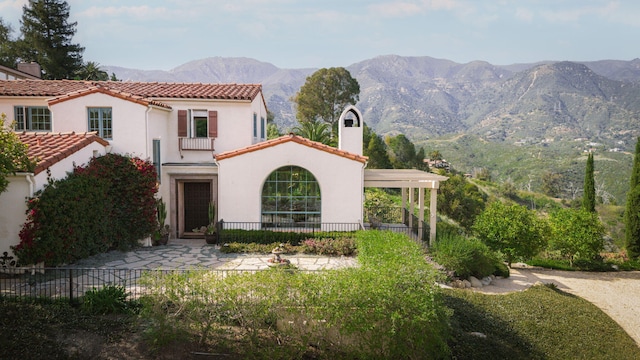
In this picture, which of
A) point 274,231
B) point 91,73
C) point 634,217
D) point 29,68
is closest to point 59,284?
point 274,231

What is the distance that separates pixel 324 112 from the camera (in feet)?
192

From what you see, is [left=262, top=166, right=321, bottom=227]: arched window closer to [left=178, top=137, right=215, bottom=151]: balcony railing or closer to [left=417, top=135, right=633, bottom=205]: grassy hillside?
[left=178, top=137, right=215, bottom=151]: balcony railing

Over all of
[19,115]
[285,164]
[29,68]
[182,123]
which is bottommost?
[285,164]

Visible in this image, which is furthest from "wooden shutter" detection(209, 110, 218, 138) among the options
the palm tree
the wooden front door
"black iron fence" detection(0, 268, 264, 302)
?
the palm tree

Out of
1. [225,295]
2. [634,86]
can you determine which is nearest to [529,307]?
[225,295]

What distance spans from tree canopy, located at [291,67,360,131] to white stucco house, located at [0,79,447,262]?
118 ft

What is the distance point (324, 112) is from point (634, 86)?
12411 centimetres

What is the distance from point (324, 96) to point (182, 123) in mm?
38051

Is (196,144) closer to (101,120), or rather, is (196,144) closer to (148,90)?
(148,90)

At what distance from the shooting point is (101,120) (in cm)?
1925

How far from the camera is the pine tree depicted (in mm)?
49750

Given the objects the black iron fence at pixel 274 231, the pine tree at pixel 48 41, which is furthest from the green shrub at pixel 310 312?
the pine tree at pixel 48 41

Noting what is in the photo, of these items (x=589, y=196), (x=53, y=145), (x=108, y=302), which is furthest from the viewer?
(x=589, y=196)

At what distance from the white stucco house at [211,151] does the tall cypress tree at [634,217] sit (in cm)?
1326
